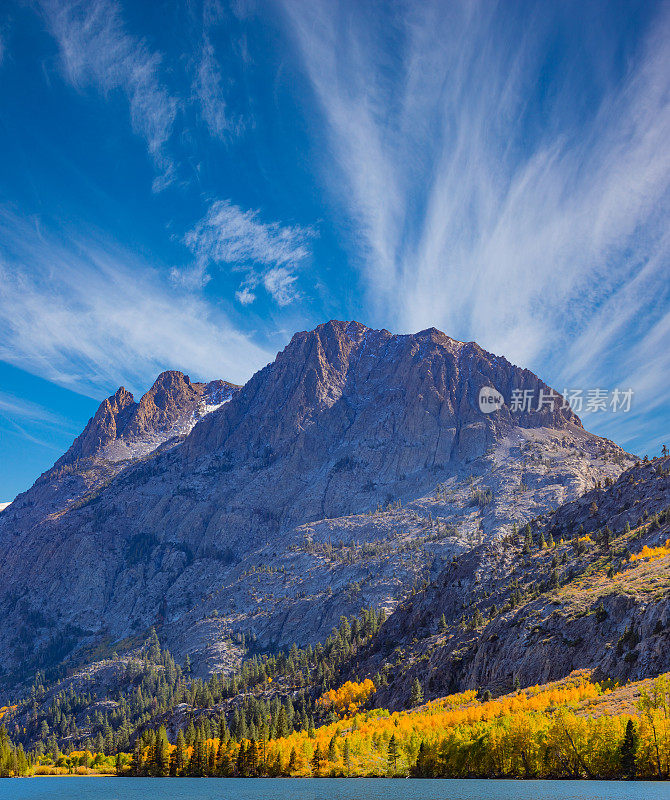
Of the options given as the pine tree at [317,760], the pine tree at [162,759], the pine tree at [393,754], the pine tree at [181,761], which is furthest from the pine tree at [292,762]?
the pine tree at [162,759]

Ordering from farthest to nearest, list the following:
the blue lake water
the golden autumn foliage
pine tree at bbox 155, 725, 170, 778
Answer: pine tree at bbox 155, 725, 170, 778
the golden autumn foliage
the blue lake water

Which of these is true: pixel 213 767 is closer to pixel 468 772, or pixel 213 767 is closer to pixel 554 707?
pixel 468 772

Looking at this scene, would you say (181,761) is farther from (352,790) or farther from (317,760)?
(352,790)

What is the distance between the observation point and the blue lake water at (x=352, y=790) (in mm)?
93500

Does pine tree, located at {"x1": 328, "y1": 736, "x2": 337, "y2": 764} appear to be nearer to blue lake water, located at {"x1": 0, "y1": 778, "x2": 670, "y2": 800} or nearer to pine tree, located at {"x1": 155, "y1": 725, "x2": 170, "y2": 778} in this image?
blue lake water, located at {"x1": 0, "y1": 778, "x2": 670, "y2": 800}

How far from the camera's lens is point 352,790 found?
386 ft

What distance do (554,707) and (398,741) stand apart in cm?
3328

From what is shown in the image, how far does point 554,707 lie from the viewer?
437 feet

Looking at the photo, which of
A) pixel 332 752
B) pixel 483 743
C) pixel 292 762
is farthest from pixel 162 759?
pixel 483 743

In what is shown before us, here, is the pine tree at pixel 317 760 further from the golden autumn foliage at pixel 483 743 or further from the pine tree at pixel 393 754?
the pine tree at pixel 393 754

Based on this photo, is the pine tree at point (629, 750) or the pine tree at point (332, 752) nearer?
the pine tree at point (629, 750)

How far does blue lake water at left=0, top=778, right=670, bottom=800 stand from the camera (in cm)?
9350

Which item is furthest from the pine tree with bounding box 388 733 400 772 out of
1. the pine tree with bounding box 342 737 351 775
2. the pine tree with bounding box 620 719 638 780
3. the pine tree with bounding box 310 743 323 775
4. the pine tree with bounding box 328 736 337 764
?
the pine tree with bounding box 620 719 638 780

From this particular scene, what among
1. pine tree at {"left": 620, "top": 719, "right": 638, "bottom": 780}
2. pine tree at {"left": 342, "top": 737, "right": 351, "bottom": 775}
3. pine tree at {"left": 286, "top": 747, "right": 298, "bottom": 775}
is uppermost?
pine tree at {"left": 620, "top": 719, "right": 638, "bottom": 780}
